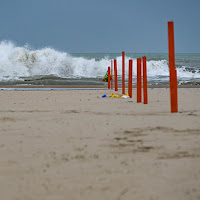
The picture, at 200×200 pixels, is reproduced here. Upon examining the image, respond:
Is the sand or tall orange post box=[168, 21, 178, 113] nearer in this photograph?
the sand

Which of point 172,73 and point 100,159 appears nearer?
point 100,159

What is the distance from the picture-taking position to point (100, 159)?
146 inches

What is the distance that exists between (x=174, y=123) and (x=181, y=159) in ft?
7.37

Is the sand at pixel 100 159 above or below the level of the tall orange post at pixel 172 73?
below

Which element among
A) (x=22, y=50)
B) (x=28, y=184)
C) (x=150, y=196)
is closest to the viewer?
(x=150, y=196)

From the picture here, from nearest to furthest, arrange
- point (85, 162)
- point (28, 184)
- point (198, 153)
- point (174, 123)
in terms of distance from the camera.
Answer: point (28, 184)
point (85, 162)
point (198, 153)
point (174, 123)

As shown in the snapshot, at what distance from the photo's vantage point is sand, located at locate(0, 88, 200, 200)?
285 cm

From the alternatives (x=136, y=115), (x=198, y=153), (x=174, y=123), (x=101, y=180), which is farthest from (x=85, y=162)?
(x=136, y=115)

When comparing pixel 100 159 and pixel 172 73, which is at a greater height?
pixel 172 73

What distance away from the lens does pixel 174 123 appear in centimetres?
591

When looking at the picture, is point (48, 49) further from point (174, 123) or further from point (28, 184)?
point (28, 184)

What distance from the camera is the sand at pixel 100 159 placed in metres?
2.85

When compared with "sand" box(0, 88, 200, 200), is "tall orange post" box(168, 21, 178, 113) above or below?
above

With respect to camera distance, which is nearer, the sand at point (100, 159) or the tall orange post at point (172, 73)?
the sand at point (100, 159)
